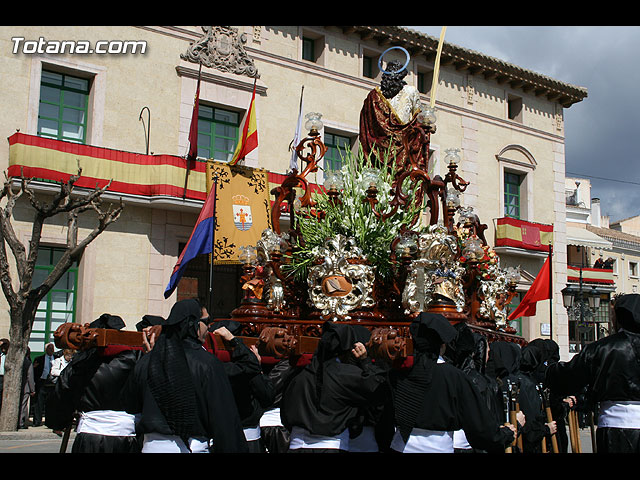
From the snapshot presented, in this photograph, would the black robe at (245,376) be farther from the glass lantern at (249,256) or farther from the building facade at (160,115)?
the building facade at (160,115)

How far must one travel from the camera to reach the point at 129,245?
1535 centimetres

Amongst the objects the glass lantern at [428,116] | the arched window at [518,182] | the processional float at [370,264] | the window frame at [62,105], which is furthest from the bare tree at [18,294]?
the arched window at [518,182]

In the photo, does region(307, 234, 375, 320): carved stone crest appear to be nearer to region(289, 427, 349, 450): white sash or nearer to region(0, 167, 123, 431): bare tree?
region(289, 427, 349, 450): white sash

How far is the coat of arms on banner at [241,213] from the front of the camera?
50.5 ft

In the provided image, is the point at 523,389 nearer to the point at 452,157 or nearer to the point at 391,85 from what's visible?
the point at 452,157

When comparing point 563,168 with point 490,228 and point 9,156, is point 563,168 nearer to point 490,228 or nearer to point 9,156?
point 490,228

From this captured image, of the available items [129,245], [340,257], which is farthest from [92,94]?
[340,257]

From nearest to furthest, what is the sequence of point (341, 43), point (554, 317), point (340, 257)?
1. point (340, 257)
2. point (341, 43)
3. point (554, 317)

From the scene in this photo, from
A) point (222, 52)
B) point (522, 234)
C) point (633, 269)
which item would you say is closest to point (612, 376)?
Answer: point (222, 52)

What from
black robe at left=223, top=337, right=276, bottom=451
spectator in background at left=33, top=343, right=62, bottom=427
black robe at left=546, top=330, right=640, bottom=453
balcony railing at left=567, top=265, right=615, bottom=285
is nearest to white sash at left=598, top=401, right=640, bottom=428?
→ black robe at left=546, top=330, right=640, bottom=453

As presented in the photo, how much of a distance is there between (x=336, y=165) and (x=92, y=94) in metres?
6.34

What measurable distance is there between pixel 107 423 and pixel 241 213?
10735 mm

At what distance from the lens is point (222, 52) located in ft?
55.3

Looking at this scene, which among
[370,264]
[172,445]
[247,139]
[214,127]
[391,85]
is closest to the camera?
[172,445]
